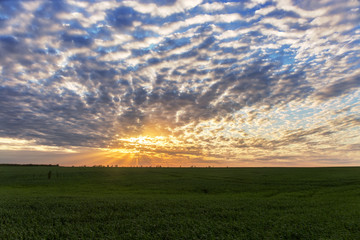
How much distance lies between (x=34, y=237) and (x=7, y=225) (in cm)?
229

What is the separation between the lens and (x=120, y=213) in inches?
369

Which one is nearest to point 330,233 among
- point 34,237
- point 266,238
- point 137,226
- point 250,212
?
point 266,238

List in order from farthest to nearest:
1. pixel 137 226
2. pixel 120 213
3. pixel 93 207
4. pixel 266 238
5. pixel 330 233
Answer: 1. pixel 93 207
2. pixel 120 213
3. pixel 137 226
4. pixel 330 233
5. pixel 266 238

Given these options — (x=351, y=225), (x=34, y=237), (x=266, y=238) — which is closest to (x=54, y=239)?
(x=34, y=237)

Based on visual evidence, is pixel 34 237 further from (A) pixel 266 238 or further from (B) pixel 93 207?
(A) pixel 266 238

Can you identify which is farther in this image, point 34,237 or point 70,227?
point 70,227

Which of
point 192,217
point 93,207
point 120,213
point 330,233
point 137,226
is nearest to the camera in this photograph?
point 330,233

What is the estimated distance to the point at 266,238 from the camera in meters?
6.45

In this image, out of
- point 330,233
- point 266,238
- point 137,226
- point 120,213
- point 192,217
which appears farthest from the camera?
point 120,213

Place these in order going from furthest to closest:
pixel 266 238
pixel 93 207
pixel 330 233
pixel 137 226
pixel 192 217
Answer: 1. pixel 93 207
2. pixel 192 217
3. pixel 137 226
4. pixel 330 233
5. pixel 266 238

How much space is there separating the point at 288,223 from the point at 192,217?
3.76 m

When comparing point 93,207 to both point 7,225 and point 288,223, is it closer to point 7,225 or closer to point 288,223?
point 7,225

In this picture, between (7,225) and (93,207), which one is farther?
(93,207)

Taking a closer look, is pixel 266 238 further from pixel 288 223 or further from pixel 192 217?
pixel 192 217
